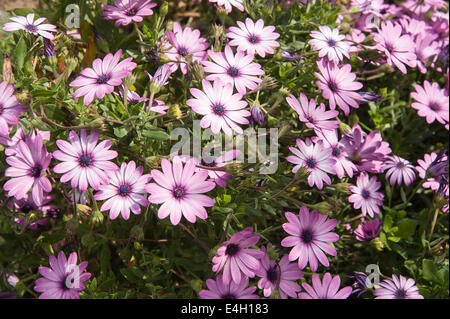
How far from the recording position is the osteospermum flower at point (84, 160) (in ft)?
3.59

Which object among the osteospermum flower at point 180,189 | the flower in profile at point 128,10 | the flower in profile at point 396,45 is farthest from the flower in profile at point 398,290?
the flower in profile at point 128,10

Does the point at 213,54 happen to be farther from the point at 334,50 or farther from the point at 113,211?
the point at 113,211

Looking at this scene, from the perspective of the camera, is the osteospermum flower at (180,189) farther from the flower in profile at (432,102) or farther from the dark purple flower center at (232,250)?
the flower in profile at (432,102)

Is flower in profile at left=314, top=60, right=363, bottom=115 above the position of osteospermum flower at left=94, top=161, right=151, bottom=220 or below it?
above

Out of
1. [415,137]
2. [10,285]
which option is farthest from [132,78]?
[415,137]

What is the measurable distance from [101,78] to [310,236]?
78cm

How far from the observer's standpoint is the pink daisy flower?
1.44 metres

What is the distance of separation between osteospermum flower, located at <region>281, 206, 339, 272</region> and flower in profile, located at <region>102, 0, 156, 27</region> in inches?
32.5

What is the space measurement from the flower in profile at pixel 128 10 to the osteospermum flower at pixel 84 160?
1.54ft

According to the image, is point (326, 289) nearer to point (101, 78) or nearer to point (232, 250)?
point (232, 250)

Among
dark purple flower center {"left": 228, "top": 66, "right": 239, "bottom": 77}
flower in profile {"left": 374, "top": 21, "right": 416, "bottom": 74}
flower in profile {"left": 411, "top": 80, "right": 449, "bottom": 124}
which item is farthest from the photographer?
flower in profile {"left": 411, "top": 80, "right": 449, "bottom": 124}

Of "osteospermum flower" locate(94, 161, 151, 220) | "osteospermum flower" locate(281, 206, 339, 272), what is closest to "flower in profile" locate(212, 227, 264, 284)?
"osteospermum flower" locate(281, 206, 339, 272)

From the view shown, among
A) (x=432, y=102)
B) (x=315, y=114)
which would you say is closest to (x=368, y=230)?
(x=315, y=114)

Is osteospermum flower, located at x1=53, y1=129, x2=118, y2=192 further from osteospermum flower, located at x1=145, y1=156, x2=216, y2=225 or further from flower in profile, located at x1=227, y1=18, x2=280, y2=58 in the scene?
flower in profile, located at x1=227, y1=18, x2=280, y2=58
